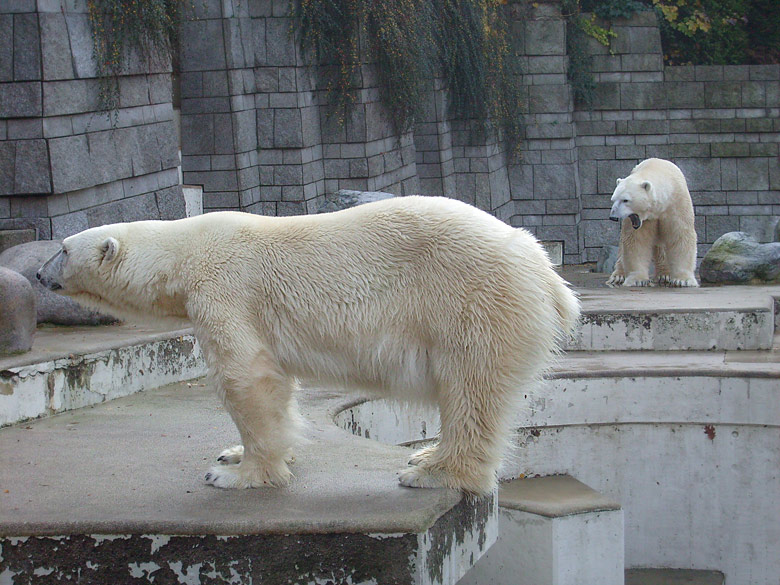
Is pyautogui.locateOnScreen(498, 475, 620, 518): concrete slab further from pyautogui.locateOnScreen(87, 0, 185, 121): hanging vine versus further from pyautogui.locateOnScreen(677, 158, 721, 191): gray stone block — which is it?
pyautogui.locateOnScreen(677, 158, 721, 191): gray stone block

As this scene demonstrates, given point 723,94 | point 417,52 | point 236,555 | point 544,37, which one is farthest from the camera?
point 723,94

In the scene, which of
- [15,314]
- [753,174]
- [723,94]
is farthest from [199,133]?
[753,174]

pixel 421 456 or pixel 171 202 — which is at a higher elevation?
pixel 171 202

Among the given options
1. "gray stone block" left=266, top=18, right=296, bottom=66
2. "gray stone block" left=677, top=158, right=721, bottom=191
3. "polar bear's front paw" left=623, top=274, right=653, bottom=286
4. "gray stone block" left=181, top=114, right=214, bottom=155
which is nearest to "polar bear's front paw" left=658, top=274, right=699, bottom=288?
"polar bear's front paw" left=623, top=274, right=653, bottom=286

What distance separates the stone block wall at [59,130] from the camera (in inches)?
217

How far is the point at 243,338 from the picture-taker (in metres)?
2.91

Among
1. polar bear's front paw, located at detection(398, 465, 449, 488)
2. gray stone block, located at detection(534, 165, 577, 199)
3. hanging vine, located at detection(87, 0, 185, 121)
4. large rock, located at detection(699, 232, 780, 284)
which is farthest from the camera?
gray stone block, located at detection(534, 165, 577, 199)

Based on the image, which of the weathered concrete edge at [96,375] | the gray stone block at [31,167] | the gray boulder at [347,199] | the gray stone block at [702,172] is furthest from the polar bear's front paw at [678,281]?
Answer: the gray stone block at [702,172]

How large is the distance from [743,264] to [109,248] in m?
6.18

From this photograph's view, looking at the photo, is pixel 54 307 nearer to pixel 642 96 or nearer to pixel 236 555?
pixel 236 555

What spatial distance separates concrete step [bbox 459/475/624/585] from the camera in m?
4.74

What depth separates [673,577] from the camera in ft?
19.2

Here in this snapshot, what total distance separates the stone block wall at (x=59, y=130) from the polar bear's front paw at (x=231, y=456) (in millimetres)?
2891

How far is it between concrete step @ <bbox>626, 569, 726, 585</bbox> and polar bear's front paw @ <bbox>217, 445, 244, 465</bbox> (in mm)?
3436
